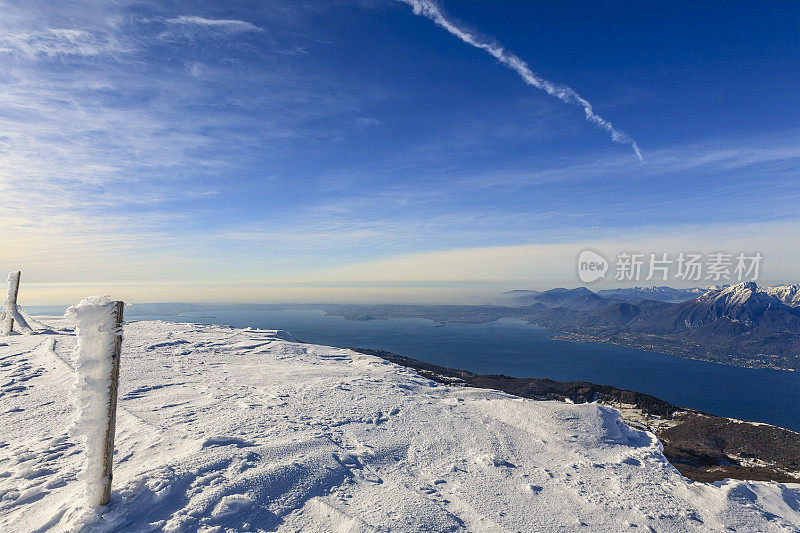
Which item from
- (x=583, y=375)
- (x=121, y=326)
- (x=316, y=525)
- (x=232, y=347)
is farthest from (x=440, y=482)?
(x=583, y=375)

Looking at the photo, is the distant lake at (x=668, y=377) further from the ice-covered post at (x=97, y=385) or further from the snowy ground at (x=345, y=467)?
the ice-covered post at (x=97, y=385)

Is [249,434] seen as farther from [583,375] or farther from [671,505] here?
[583,375]

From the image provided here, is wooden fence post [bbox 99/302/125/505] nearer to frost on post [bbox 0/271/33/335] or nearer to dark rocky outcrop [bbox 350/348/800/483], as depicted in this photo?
frost on post [bbox 0/271/33/335]

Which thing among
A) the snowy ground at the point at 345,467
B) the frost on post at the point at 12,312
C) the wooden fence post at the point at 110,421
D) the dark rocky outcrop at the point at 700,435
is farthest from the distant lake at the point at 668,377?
the wooden fence post at the point at 110,421

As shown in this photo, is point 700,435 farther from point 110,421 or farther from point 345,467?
point 110,421

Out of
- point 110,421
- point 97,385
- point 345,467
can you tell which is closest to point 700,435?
point 345,467
